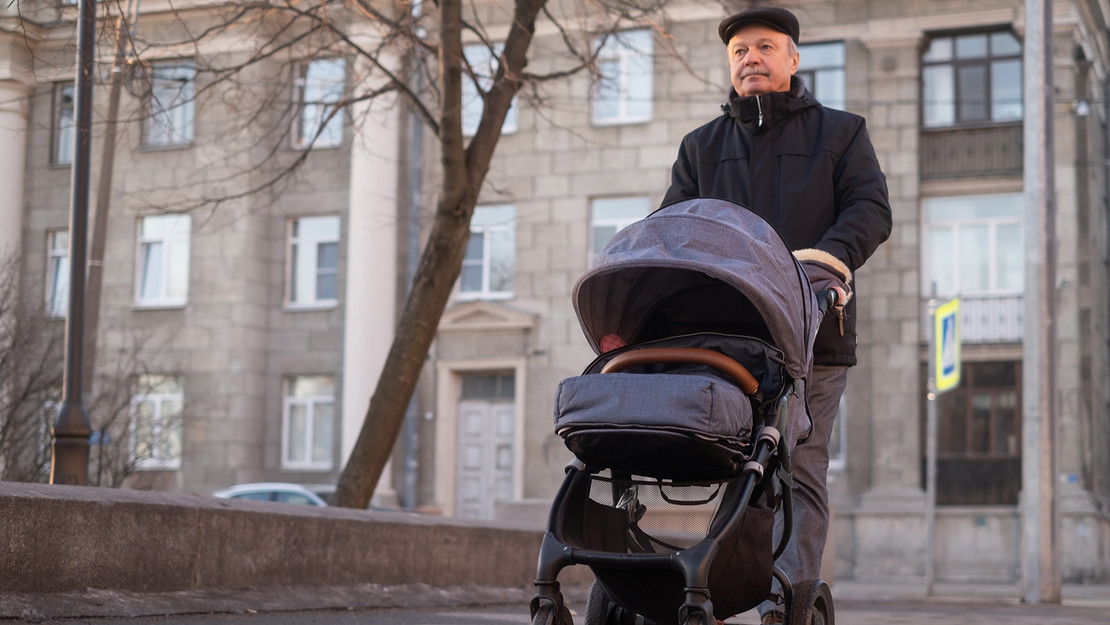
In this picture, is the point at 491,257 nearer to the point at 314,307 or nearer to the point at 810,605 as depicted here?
the point at 314,307

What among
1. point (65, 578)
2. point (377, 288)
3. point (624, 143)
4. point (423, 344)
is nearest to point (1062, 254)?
point (624, 143)

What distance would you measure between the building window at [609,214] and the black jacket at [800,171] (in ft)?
81.6

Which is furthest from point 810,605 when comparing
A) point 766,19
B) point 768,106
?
point 766,19

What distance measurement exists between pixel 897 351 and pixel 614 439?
25.1 meters

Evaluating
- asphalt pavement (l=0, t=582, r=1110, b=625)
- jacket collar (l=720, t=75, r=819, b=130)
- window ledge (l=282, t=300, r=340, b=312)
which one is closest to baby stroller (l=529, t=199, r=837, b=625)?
jacket collar (l=720, t=75, r=819, b=130)

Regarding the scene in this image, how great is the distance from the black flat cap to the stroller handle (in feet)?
4.96

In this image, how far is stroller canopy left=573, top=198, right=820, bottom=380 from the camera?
180 inches

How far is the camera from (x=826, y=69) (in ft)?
97.9

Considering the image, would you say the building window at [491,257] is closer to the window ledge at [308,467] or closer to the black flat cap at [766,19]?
the window ledge at [308,467]

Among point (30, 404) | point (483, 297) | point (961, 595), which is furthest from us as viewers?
point (483, 297)

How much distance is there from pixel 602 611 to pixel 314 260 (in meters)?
29.0

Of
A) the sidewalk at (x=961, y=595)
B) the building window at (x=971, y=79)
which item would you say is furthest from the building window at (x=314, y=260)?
the sidewalk at (x=961, y=595)

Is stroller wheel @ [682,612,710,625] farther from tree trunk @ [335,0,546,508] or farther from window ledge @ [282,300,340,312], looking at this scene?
window ledge @ [282,300,340,312]

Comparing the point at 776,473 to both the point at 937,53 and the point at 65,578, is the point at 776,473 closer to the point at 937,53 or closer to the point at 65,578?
the point at 65,578
